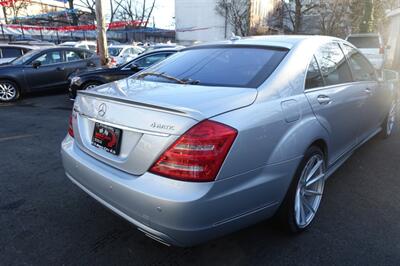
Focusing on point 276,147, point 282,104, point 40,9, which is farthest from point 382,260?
point 40,9

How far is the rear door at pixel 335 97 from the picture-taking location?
8.71ft

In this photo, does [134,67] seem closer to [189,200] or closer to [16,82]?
[16,82]

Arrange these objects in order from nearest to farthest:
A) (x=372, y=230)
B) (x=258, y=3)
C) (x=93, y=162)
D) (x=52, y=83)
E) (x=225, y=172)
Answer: (x=225, y=172) < (x=93, y=162) < (x=372, y=230) < (x=52, y=83) < (x=258, y=3)

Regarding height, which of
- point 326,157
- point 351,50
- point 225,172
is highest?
point 351,50

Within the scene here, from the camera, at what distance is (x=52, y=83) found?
9523mm

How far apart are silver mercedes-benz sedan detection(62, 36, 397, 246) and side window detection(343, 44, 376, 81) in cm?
51

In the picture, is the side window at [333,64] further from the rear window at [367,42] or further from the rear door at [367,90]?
the rear window at [367,42]

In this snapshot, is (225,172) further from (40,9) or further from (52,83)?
(40,9)

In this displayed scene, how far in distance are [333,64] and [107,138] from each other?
2292mm

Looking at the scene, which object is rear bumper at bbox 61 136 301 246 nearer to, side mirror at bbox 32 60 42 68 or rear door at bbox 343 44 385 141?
rear door at bbox 343 44 385 141

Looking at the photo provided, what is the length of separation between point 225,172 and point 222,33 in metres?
42.0

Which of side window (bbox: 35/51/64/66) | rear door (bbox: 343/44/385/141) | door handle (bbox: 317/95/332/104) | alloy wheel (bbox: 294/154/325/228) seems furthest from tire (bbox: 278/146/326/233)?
side window (bbox: 35/51/64/66)

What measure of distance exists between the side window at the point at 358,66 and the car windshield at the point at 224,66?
134 cm

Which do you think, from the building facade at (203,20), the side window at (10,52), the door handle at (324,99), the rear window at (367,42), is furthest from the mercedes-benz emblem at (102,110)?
the building facade at (203,20)
